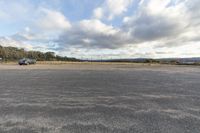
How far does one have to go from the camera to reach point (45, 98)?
7648 mm

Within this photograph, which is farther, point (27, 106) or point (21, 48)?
point (21, 48)

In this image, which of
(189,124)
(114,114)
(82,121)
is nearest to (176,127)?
(189,124)

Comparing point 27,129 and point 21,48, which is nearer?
point 27,129

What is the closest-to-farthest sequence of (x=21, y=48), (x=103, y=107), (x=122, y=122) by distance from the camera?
(x=122, y=122) → (x=103, y=107) → (x=21, y=48)

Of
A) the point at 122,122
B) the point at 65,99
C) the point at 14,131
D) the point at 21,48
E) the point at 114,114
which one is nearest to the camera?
the point at 14,131

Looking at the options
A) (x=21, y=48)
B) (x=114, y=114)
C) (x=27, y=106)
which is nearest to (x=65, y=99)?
(x=27, y=106)

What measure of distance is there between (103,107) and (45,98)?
274cm

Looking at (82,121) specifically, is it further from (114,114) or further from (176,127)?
(176,127)

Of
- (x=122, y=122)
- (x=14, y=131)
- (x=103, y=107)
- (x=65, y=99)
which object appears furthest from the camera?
(x=65, y=99)

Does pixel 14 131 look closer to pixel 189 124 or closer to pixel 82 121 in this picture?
pixel 82 121

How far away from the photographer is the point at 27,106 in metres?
6.36

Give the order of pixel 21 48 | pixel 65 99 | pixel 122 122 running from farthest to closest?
pixel 21 48 → pixel 65 99 → pixel 122 122

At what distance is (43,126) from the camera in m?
4.49

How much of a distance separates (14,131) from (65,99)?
3.35m
